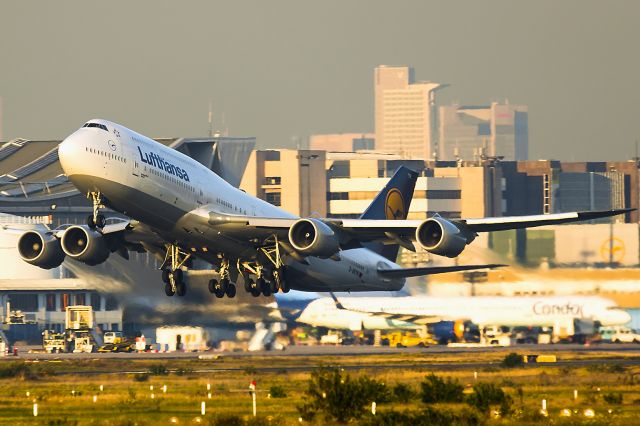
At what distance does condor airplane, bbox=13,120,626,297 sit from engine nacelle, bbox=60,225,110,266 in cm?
5

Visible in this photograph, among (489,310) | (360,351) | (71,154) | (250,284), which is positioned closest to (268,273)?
(250,284)

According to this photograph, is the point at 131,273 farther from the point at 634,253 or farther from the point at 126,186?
the point at 634,253

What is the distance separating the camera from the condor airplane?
55.3 meters

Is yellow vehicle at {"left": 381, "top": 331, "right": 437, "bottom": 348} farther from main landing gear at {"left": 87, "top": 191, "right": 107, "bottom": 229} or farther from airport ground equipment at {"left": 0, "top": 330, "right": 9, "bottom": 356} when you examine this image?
main landing gear at {"left": 87, "top": 191, "right": 107, "bottom": 229}

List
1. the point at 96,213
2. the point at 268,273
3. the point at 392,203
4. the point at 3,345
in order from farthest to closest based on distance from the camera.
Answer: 1. the point at 3,345
2. the point at 392,203
3. the point at 268,273
4. the point at 96,213

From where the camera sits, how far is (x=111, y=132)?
55406 mm

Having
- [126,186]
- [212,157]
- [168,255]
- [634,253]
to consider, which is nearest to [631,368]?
[168,255]

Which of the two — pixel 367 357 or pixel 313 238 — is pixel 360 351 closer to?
pixel 367 357

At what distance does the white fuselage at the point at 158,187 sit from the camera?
54.8 m

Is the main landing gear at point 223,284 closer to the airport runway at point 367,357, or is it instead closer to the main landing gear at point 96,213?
the main landing gear at point 96,213

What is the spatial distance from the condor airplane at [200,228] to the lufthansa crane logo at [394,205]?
9204 millimetres

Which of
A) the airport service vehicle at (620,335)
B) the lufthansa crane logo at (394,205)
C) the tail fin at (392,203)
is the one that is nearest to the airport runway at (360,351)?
the airport service vehicle at (620,335)

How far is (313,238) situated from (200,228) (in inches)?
200

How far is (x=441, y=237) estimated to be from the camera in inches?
2324
